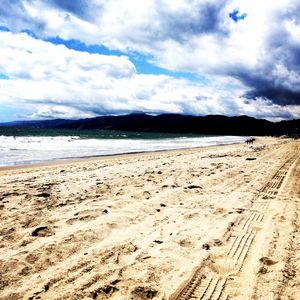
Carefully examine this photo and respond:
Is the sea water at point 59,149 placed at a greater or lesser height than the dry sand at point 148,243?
lesser

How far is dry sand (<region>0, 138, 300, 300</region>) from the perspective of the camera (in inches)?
144

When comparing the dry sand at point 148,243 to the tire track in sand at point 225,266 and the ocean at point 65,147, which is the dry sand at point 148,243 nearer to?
the tire track in sand at point 225,266

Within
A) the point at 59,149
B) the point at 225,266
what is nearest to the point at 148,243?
the point at 225,266

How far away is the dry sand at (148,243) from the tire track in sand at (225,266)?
12 millimetres

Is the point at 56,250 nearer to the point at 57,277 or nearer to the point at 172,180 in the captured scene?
the point at 57,277

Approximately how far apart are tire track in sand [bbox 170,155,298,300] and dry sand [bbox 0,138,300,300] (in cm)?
1

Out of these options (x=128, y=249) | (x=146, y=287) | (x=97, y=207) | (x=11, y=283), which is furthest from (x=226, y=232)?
(x=11, y=283)

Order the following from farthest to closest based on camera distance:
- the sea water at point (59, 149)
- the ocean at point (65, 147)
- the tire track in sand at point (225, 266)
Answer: the ocean at point (65, 147) < the sea water at point (59, 149) < the tire track in sand at point (225, 266)

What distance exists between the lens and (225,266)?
4230mm

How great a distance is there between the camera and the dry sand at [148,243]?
3.67 m

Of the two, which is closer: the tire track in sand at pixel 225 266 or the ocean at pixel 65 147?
the tire track in sand at pixel 225 266

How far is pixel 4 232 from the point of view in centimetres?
521

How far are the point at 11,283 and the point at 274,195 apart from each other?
6979 millimetres

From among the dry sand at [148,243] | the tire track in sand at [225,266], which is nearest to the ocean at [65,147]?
the dry sand at [148,243]
